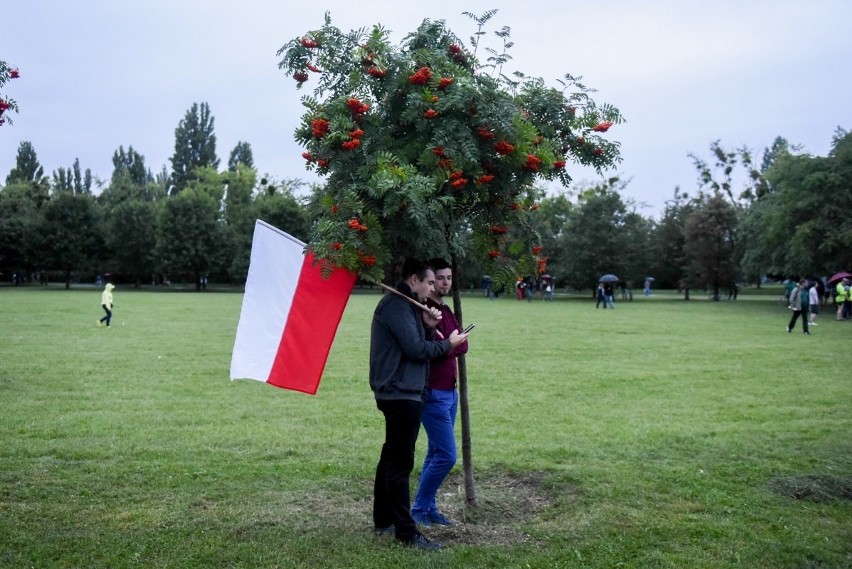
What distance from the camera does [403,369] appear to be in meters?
6.52

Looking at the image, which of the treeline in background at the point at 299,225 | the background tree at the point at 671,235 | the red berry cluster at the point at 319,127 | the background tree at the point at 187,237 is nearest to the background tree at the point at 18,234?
the treeline in background at the point at 299,225

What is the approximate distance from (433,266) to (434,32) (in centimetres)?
219

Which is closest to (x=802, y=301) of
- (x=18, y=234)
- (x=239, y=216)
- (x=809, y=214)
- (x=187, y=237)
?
(x=809, y=214)

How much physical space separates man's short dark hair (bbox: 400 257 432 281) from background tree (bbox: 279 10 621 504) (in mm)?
96

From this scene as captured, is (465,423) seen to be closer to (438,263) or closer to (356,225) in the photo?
(438,263)

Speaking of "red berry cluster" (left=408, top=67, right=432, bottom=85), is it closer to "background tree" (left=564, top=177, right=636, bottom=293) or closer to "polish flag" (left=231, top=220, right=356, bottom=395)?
"polish flag" (left=231, top=220, right=356, bottom=395)

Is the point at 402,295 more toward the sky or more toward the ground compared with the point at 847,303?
more toward the ground

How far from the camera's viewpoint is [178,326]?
3003cm

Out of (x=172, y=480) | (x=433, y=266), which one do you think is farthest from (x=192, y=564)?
(x=433, y=266)

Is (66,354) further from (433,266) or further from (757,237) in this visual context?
(757,237)

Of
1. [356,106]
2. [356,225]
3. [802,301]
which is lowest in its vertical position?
[802,301]

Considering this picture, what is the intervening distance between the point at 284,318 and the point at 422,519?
2.31 metres

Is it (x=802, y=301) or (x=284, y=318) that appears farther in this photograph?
(x=802, y=301)

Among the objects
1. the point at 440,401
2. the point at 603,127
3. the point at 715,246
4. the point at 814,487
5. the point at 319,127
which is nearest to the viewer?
the point at 319,127
